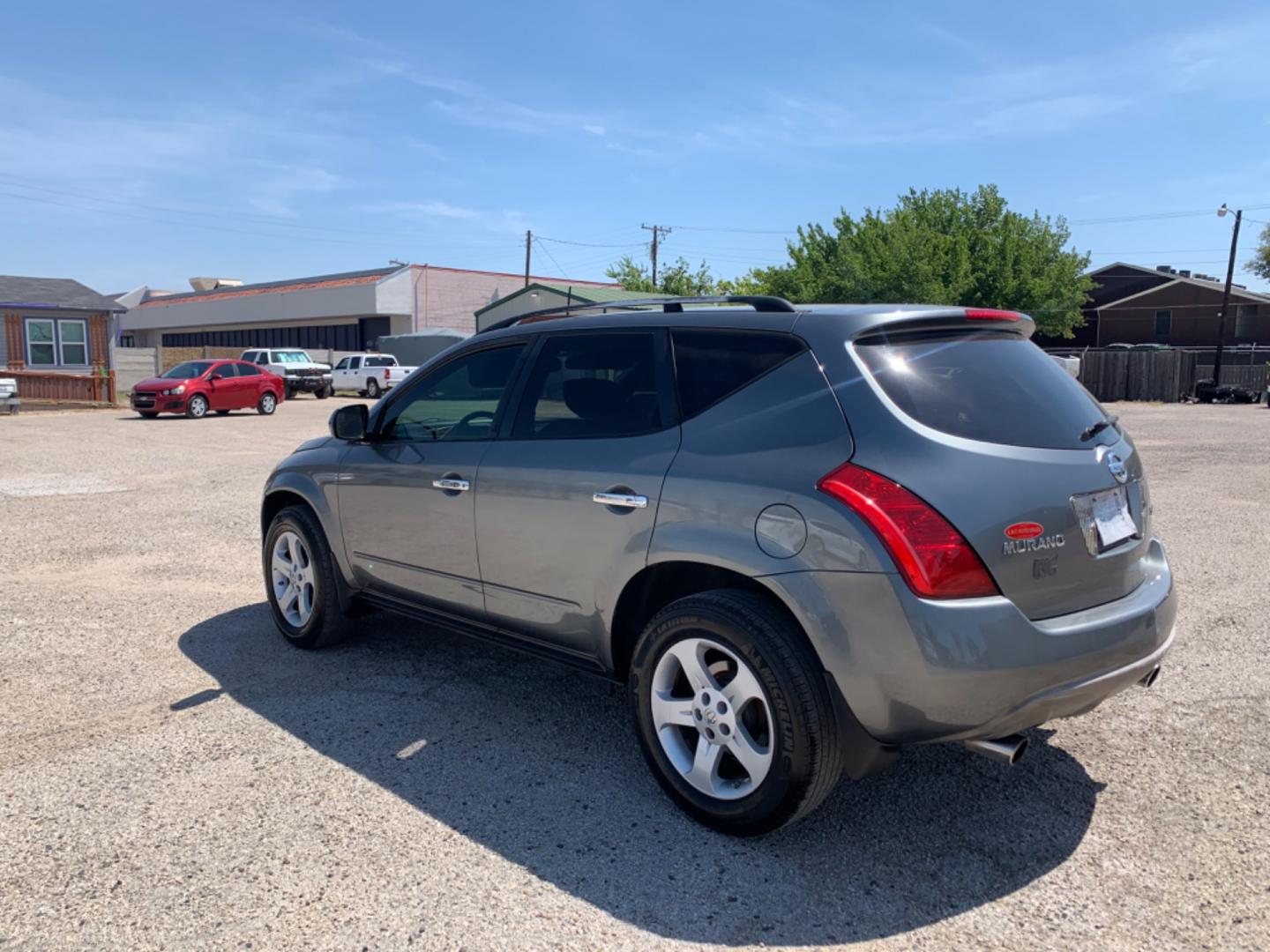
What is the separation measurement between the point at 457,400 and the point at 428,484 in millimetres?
427

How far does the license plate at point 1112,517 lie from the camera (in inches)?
Result: 126

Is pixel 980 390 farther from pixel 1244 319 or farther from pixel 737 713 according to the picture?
pixel 1244 319

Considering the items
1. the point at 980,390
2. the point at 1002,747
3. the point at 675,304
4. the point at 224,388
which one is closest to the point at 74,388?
the point at 224,388

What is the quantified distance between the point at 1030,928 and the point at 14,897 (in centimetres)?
297

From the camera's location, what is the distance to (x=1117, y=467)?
3359 millimetres

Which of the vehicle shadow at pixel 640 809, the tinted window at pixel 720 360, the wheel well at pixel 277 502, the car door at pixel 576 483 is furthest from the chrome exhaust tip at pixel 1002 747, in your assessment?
the wheel well at pixel 277 502

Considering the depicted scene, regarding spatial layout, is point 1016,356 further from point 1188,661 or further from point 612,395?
point 1188,661

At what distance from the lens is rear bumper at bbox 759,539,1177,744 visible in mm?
2826

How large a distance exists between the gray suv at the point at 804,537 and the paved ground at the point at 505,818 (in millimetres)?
379

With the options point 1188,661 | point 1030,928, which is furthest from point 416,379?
point 1188,661

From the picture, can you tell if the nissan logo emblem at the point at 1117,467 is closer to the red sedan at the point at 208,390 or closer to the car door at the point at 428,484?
the car door at the point at 428,484

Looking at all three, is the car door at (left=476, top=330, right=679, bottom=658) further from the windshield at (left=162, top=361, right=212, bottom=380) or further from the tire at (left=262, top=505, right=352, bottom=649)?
the windshield at (left=162, top=361, right=212, bottom=380)

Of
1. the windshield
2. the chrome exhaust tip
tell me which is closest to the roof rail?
the chrome exhaust tip

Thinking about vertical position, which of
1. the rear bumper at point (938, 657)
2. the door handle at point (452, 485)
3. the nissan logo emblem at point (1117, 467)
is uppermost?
the nissan logo emblem at point (1117, 467)
